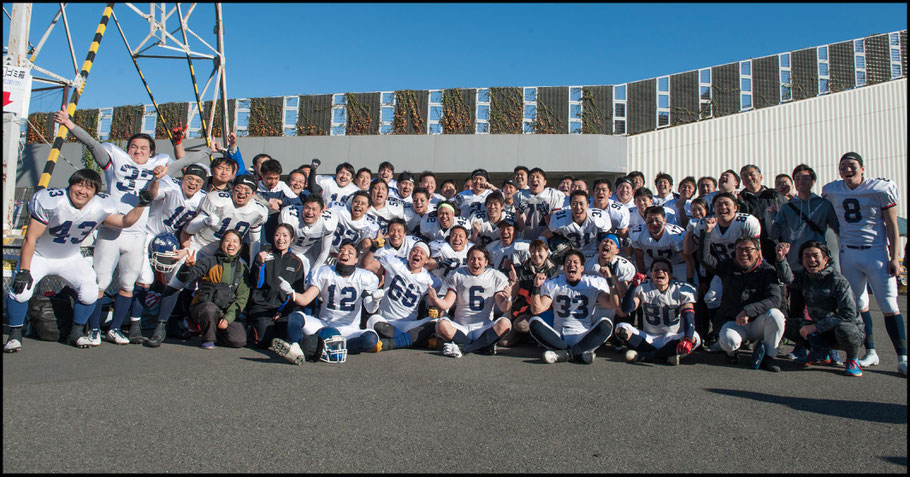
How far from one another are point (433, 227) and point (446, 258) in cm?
69

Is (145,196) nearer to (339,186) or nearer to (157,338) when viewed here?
(157,338)

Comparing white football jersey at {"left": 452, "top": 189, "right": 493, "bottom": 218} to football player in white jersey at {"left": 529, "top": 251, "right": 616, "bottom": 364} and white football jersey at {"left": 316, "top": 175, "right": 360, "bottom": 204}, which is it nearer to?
white football jersey at {"left": 316, "top": 175, "right": 360, "bottom": 204}

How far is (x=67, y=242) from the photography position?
561 cm

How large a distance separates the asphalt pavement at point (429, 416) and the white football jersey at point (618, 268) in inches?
51.6

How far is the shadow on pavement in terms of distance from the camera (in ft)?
13.3

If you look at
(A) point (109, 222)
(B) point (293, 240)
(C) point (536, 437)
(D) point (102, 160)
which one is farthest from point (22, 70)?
(C) point (536, 437)

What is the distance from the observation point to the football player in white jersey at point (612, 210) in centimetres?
738

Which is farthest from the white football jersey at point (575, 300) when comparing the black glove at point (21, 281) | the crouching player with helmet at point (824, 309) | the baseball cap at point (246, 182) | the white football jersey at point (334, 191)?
the black glove at point (21, 281)

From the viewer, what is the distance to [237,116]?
20656 mm

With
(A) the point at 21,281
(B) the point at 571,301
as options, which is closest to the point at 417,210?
(B) the point at 571,301

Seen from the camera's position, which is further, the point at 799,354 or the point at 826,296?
the point at 799,354

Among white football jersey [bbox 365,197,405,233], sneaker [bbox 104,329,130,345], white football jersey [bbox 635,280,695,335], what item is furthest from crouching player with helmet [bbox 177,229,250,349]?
white football jersey [bbox 635,280,695,335]

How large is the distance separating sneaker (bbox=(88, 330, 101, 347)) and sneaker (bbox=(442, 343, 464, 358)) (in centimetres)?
345

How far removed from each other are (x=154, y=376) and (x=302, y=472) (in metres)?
2.36
